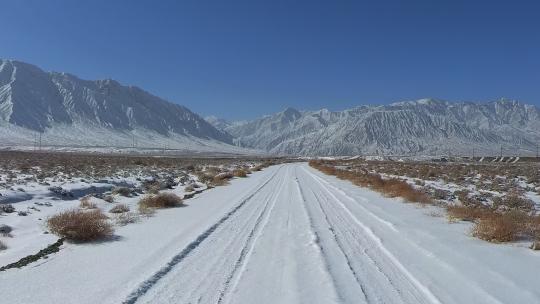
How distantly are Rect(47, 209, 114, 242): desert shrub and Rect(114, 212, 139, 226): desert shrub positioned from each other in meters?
1.94

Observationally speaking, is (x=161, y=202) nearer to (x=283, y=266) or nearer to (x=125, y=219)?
(x=125, y=219)

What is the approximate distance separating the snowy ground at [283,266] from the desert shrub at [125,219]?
454 mm

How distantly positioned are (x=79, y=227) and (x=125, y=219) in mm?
3287

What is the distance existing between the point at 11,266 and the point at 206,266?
3050mm

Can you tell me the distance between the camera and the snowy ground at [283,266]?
6207 mm

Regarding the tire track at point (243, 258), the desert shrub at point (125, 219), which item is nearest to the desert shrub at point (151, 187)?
the desert shrub at point (125, 219)

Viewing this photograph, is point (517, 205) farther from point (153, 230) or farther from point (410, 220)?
point (153, 230)

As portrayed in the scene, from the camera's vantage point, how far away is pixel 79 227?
974 cm

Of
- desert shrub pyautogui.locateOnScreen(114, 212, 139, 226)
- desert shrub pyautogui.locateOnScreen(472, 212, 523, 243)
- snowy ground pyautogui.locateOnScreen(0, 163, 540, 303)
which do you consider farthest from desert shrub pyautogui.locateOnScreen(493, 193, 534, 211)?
desert shrub pyautogui.locateOnScreen(114, 212, 139, 226)

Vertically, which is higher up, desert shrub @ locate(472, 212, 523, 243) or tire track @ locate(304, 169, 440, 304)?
desert shrub @ locate(472, 212, 523, 243)

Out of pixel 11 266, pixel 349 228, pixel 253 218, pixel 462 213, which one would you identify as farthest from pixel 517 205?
pixel 11 266

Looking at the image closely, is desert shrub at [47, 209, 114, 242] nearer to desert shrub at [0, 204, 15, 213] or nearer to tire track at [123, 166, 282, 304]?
tire track at [123, 166, 282, 304]

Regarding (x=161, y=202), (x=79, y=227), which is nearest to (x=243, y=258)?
(x=79, y=227)

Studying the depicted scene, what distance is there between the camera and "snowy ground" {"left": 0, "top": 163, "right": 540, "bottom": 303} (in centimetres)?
621
